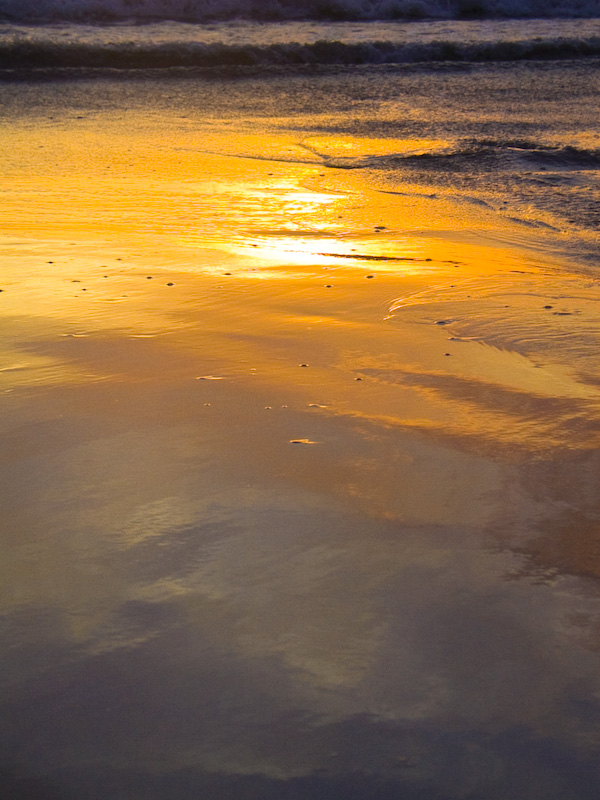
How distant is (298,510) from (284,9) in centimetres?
1786

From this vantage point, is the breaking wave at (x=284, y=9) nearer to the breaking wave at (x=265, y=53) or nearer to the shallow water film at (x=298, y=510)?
the breaking wave at (x=265, y=53)

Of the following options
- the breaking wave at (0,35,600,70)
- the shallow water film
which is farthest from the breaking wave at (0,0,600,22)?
the shallow water film

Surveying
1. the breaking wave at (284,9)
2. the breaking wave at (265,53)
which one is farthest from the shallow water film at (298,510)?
the breaking wave at (284,9)

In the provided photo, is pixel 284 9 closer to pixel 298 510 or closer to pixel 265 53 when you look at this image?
pixel 265 53

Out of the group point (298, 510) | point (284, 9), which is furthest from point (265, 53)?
point (298, 510)

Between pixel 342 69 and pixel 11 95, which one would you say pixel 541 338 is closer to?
pixel 11 95

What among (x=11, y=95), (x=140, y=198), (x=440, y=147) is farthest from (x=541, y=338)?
(x=11, y=95)

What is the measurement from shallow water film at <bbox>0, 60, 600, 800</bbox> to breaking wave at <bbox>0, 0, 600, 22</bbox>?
1344 cm

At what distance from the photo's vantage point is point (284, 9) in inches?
700

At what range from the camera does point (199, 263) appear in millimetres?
3861

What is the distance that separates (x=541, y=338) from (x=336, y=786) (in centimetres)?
206

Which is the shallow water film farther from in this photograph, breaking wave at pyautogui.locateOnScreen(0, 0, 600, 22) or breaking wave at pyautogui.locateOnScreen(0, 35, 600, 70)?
breaking wave at pyautogui.locateOnScreen(0, 0, 600, 22)

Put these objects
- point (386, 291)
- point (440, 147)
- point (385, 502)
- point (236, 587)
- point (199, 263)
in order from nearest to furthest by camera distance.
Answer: point (236, 587) < point (385, 502) < point (386, 291) < point (199, 263) < point (440, 147)

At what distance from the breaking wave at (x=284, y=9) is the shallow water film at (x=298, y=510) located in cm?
1344
